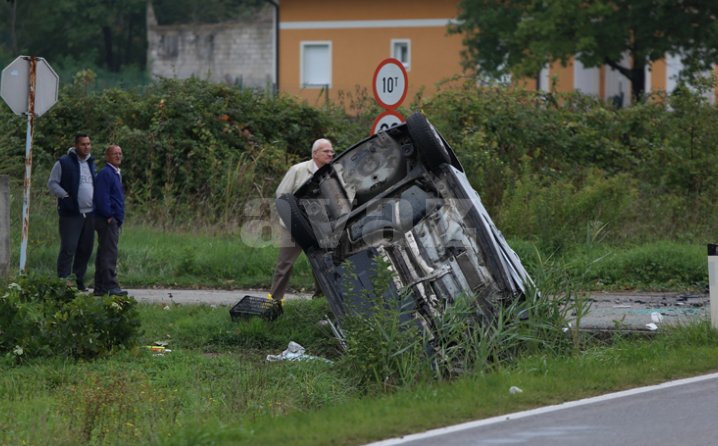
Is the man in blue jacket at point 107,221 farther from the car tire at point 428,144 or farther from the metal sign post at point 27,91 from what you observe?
the car tire at point 428,144

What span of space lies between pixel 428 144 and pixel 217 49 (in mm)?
45312

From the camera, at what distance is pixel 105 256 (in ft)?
50.1

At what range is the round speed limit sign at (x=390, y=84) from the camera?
49.2 feet

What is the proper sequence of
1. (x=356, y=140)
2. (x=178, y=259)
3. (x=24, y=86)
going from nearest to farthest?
1. (x=24, y=86)
2. (x=178, y=259)
3. (x=356, y=140)

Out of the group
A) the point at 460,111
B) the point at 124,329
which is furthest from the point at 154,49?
the point at 124,329

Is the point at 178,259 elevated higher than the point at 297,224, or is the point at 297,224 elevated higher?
the point at 297,224

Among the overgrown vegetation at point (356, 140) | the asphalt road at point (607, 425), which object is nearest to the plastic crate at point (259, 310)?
the asphalt road at point (607, 425)

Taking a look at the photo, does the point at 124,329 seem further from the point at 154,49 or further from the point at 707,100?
the point at 154,49

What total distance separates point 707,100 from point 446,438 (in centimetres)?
1568

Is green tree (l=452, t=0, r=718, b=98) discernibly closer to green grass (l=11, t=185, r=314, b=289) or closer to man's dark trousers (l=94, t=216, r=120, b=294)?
green grass (l=11, t=185, r=314, b=289)

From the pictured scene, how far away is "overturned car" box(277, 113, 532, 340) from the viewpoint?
1090 cm

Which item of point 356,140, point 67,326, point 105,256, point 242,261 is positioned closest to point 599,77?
point 356,140

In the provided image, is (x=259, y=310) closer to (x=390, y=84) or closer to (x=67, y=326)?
(x=67, y=326)

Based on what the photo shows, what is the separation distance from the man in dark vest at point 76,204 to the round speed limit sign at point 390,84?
3.61 metres
